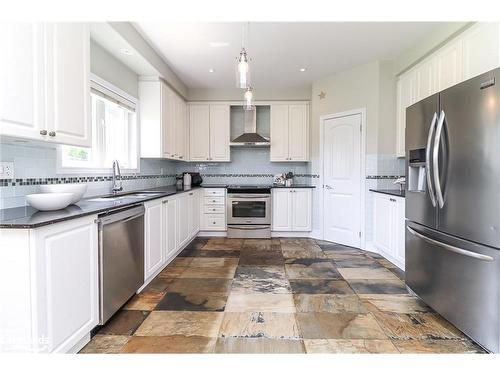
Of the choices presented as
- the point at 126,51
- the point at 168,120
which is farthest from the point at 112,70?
the point at 168,120

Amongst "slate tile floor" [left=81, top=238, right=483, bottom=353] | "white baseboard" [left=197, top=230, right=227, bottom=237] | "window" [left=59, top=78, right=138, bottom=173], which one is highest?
"window" [left=59, top=78, right=138, bottom=173]

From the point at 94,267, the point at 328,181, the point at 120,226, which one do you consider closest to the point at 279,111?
the point at 328,181

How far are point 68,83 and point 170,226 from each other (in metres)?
1.93

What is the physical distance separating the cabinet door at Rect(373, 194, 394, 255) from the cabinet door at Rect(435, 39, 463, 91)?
4.42ft

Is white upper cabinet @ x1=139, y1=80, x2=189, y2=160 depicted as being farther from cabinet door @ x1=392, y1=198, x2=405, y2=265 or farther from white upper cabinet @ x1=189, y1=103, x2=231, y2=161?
cabinet door @ x1=392, y1=198, x2=405, y2=265

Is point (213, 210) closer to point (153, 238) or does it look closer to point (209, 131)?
point (209, 131)

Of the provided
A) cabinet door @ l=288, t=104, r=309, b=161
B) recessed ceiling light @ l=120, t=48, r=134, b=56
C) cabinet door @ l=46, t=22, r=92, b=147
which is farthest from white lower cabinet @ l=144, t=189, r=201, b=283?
cabinet door @ l=288, t=104, r=309, b=161

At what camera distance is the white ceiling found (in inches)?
119

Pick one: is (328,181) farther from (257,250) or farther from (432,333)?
(432,333)

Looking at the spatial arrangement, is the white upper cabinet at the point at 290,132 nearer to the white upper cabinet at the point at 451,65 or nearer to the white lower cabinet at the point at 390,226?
the white upper cabinet at the point at 451,65

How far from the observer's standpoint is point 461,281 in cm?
188

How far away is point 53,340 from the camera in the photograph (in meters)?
1.50

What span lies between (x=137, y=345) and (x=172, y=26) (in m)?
2.91

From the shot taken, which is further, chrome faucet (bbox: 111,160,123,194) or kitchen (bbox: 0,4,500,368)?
chrome faucet (bbox: 111,160,123,194)
